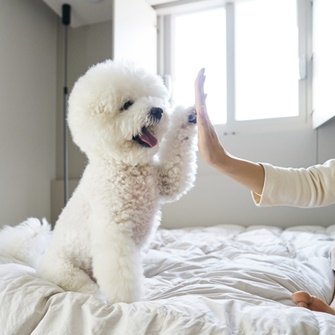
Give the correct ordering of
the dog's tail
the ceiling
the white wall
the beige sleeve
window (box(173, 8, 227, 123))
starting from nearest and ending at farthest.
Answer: the beige sleeve → the dog's tail → the white wall → the ceiling → window (box(173, 8, 227, 123))

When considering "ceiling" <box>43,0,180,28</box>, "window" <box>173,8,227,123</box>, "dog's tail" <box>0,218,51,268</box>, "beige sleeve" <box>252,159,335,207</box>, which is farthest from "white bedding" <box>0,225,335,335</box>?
"ceiling" <box>43,0,180,28</box>

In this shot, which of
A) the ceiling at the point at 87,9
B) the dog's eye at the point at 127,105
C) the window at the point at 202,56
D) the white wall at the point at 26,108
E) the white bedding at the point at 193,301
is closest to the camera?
the white bedding at the point at 193,301

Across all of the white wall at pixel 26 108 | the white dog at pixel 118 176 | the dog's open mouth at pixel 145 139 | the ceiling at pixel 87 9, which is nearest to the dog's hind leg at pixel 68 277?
the white dog at pixel 118 176

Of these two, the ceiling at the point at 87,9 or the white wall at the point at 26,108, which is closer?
the white wall at the point at 26,108

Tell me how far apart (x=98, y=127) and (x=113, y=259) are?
0.99 feet

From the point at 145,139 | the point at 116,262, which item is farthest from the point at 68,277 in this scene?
the point at 145,139

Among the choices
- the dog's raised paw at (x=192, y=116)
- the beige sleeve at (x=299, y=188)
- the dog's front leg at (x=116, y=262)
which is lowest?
the dog's front leg at (x=116, y=262)

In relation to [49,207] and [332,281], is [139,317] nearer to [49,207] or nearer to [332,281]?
[332,281]

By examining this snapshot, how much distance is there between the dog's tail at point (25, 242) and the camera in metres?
0.99

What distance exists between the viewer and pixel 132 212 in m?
0.76

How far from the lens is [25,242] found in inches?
39.4

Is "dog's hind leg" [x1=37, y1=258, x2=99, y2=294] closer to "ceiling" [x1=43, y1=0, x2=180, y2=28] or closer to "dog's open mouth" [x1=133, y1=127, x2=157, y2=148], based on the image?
"dog's open mouth" [x1=133, y1=127, x2=157, y2=148]

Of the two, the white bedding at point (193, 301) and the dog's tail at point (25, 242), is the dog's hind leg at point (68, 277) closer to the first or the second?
the white bedding at point (193, 301)

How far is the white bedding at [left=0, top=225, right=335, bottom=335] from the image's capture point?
0.52m
